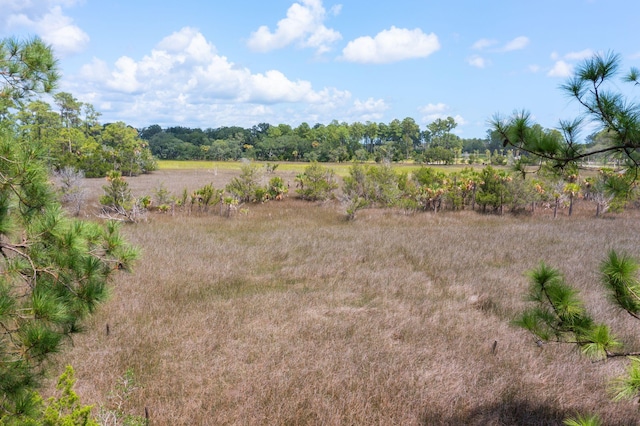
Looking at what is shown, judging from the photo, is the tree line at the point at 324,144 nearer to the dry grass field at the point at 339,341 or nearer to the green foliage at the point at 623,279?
the dry grass field at the point at 339,341

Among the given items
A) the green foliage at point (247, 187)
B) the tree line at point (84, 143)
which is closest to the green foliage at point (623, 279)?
the green foliage at point (247, 187)

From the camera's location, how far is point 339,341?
19.1ft

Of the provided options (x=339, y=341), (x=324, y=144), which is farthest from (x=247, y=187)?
(x=324, y=144)

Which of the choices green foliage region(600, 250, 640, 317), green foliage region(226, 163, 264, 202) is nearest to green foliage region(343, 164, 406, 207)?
green foliage region(226, 163, 264, 202)

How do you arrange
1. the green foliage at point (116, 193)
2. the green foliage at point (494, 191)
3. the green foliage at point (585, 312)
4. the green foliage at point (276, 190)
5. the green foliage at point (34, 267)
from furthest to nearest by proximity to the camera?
the green foliage at point (276, 190) < the green foliage at point (494, 191) < the green foliage at point (116, 193) < the green foliage at point (585, 312) < the green foliage at point (34, 267)

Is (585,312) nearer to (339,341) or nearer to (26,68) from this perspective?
(339,341)

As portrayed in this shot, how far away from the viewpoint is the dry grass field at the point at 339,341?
434 cm

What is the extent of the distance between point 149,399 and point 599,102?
17.1 feet

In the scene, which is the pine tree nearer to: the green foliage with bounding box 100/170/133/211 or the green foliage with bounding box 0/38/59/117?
the green foliage with bounding box 0/38/59/117

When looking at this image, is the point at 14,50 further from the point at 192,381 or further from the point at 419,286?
the point at 419,286

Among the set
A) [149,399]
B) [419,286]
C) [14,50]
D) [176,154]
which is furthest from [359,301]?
[176,154]

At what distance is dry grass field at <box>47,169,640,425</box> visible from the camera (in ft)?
14.2

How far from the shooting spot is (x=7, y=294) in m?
2.41

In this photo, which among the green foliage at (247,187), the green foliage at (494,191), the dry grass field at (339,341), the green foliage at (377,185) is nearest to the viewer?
the dry grass field at (339,341)
